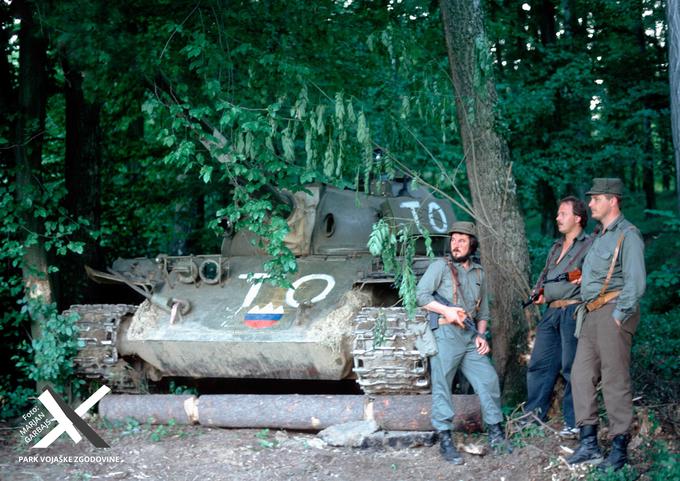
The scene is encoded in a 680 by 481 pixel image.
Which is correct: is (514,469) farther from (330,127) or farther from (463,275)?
(330,127)

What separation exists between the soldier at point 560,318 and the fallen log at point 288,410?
0.62 meters

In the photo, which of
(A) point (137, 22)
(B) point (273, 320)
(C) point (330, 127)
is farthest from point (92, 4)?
(B) point (273, 320)

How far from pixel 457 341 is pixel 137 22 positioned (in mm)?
5435

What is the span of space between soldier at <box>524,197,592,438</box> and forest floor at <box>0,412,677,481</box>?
346mm

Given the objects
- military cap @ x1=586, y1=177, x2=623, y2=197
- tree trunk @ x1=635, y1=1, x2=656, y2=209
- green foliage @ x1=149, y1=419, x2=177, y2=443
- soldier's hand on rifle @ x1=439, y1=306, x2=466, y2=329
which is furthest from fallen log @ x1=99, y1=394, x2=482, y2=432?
tree trunk @ x1=635, y1=1, x2=656, y2=209

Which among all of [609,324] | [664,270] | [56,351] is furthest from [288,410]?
[664,270]

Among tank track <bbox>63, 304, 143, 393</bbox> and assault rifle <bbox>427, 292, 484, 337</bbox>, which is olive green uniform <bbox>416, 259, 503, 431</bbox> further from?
tank track <bbox>63, 304, 143, 393</bbox>

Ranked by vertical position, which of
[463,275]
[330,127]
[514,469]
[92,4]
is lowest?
[514,469]

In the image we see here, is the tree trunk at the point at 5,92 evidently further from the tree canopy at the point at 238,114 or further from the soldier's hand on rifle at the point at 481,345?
the soldier's hand on rifle at the point at 481,345

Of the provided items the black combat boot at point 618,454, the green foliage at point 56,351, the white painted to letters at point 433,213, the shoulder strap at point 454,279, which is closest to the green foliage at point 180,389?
the green foliage at point 56,351

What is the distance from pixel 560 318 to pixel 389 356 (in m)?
1.57

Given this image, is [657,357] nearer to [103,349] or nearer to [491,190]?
[491,190]

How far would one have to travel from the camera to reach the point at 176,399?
8172 mm

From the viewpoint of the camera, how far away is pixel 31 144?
30.1 ft
